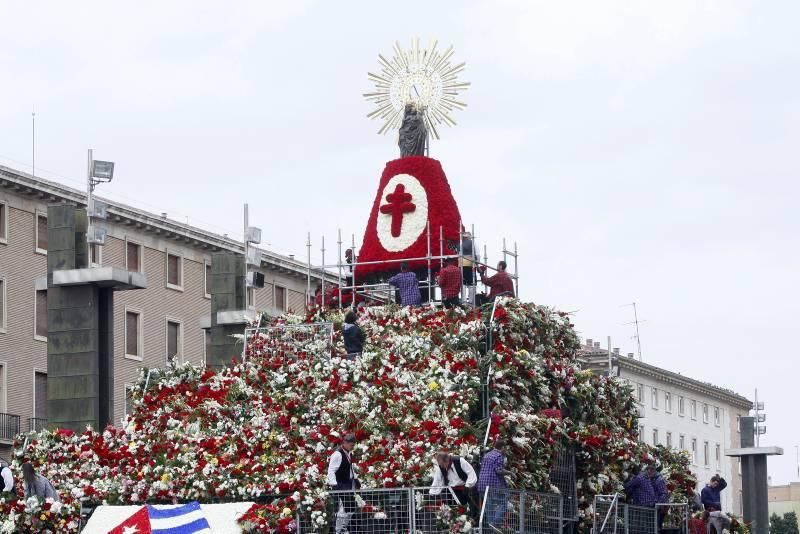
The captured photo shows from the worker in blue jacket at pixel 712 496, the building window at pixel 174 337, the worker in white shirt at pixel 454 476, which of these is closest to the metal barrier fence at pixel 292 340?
the worker in white shirt at pixel 454 476

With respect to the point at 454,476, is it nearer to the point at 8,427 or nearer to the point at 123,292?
the point at 8,427

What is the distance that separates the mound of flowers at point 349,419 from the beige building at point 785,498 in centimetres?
12824

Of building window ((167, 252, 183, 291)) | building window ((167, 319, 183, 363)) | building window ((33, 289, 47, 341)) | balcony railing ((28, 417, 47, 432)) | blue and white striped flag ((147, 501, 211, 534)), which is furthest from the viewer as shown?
building window ((167, 252, 183, 291))

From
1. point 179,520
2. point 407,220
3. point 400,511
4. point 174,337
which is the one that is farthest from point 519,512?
point 174,337

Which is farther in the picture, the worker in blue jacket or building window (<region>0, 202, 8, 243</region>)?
building window (<region>0, 202, 8, 243</region>)

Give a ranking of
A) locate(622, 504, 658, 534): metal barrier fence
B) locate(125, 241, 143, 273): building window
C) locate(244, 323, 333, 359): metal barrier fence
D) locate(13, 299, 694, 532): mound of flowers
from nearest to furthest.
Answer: locate(13, 299, 694, 532): mound of flowers → locate(622, 504, 658, 534): metal barrier fence → locate(244, 323, 333, 359): metal barrier fence → locate(125, 241, 143, 273): building window

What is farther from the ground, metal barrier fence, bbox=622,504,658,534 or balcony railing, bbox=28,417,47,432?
balcony railing, bbox=28,417,47,432

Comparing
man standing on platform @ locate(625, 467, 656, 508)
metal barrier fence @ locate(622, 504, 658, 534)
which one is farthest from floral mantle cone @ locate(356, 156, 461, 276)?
metal barrier fence @ locate(622, 504, 658, 534)

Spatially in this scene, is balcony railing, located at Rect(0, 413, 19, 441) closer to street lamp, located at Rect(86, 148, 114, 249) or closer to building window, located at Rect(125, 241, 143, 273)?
building window, located at Rect(125, 241, 143, 273)

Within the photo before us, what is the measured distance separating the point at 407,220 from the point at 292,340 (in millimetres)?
4502

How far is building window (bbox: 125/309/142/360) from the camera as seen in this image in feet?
255

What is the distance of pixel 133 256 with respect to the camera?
78.6 metres

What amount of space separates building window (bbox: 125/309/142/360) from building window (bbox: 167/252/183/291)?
11.9ft

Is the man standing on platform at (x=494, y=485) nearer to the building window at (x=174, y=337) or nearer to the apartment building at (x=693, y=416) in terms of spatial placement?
the building window at (x=174, y=337)
